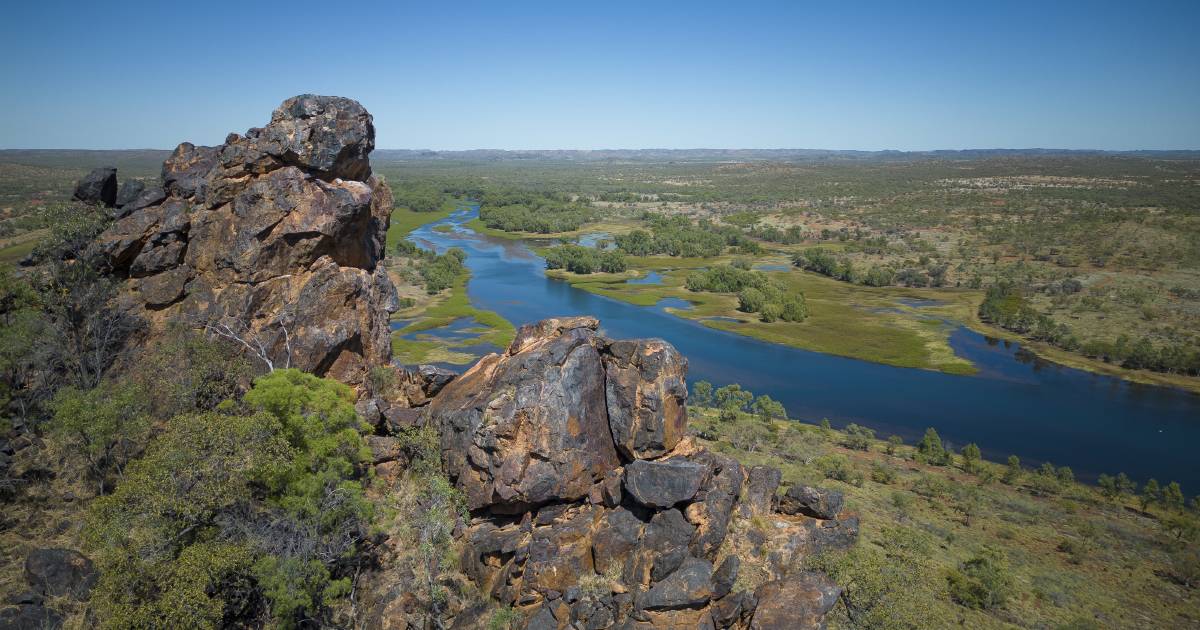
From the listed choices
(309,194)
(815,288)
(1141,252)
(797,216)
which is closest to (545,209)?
(797,216)

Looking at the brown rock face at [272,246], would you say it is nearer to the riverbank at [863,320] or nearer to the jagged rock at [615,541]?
the jagged rock at [615,541]

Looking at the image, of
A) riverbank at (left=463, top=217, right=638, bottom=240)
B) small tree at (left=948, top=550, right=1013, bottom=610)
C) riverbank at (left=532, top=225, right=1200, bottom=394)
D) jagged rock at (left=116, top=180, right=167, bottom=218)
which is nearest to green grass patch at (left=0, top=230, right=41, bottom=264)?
jagged rock at (left=116, top=180, right=167, bottom=218)

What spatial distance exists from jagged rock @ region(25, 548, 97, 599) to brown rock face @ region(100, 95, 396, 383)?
32.9 ft

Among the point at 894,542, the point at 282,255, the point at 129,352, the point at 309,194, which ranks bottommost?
the point at 894,542

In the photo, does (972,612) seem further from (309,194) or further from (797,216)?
(797,216)

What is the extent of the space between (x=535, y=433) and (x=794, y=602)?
1083 centimetres

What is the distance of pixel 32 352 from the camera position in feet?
85.4

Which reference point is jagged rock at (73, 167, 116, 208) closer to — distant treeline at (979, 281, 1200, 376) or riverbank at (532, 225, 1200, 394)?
riverbank at (532, 225, 1200, 394)

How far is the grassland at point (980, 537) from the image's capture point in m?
26.5

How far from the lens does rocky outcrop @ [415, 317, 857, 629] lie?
20812mm

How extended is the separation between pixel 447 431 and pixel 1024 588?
28577 millimetres

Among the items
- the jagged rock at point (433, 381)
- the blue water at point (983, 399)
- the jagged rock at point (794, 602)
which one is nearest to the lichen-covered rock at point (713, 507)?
the jagged rock at point (794, 602)

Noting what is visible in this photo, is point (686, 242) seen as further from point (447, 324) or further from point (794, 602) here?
point (794, 602)

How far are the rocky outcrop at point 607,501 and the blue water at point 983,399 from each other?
3941 centimetres
